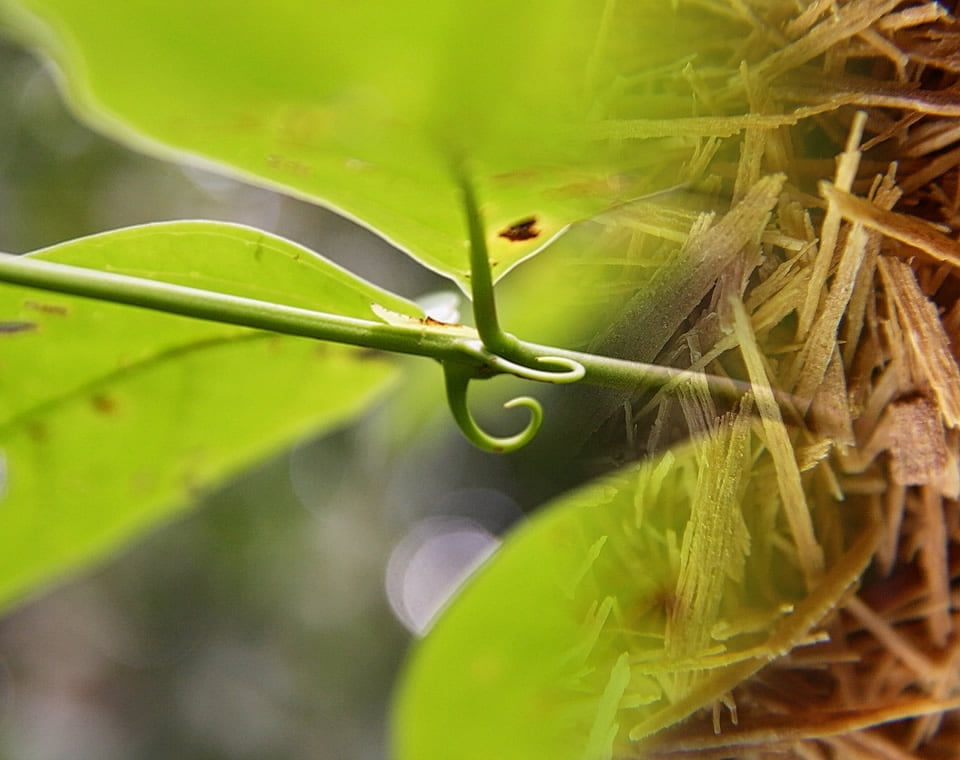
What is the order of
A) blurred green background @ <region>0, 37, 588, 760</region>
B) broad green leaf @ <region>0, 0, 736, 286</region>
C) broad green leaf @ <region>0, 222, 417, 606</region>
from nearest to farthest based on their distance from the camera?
broad green leaf @ <region>0, 0, 736, 286</region>, broad green leaf @ <region>0, 222, 417, 606</region>, blurred green background @ <region>0, 37, 588, 760</region>

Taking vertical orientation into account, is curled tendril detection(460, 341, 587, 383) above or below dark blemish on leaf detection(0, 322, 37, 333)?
below

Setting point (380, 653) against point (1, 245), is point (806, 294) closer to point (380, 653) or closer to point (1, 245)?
point (1, 245)

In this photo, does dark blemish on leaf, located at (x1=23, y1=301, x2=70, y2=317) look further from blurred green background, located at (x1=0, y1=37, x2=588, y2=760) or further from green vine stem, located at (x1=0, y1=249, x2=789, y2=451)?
blurred green background, located at (x1=0, y1=37, x2=588, y2=760)

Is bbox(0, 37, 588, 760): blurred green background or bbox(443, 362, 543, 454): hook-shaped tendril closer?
bbox(443, 362, 543, 454): hook-shaped tendril

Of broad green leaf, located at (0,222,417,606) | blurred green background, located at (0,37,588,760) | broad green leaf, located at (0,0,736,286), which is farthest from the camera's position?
blurred green background, located at (0,37,588,760)

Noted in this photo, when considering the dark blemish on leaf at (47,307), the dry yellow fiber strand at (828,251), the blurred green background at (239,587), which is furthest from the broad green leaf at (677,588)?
the blurred green background at (239,587)

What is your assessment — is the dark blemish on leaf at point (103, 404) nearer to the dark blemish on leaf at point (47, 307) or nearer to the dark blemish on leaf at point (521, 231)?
the dark blemish on leaf at point (47, 307)

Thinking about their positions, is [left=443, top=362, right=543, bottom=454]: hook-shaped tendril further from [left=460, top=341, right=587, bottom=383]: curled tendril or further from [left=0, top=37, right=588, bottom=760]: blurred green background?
[left=0, top=37, right=588, bottom=760]: blurred green background

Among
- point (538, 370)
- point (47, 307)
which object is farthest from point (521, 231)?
point (47, 307)

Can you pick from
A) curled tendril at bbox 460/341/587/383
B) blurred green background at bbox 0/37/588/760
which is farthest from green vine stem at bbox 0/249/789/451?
blurred green background at bbox 0/37/588/760

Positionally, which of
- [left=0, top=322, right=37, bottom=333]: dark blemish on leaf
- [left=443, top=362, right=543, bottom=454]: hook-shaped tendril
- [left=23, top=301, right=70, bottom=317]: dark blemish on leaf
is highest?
[left=23, top=301, right=70, bottom=317]: dark blemish on leaf

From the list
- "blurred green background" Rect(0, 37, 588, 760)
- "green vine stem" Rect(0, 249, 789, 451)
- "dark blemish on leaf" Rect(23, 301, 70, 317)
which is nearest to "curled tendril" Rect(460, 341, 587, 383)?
"green vine stem" Rect(0, 249, 789, 451)
